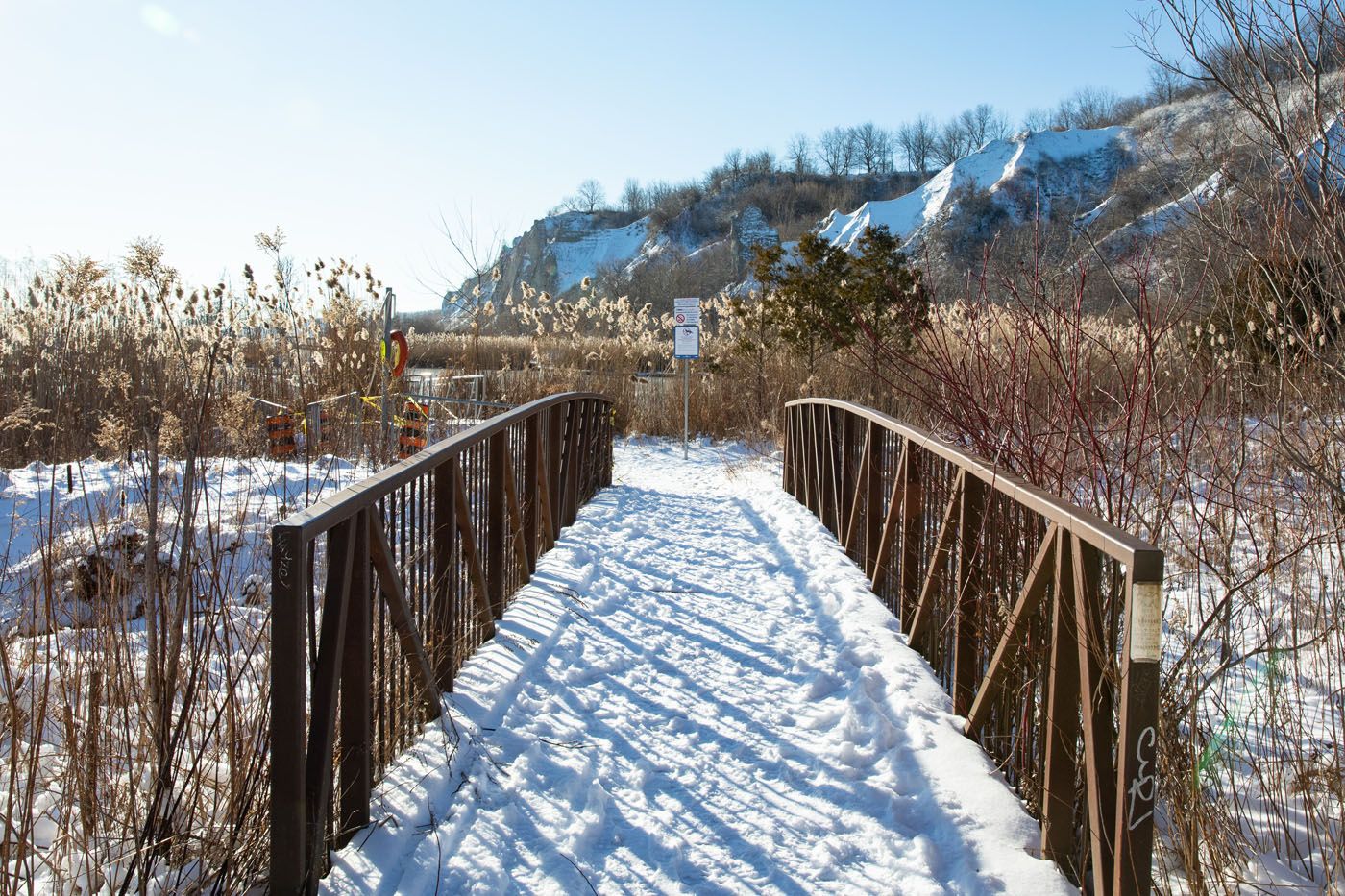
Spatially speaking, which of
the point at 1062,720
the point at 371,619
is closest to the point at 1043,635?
the point at 1062,720

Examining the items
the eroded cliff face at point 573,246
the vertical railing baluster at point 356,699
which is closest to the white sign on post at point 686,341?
the vertical railing baluster at point 356,699

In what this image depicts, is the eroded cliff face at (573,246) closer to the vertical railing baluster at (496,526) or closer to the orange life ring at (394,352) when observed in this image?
the orange life ring at (394,352)

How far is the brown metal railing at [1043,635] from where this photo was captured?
6.85 ft

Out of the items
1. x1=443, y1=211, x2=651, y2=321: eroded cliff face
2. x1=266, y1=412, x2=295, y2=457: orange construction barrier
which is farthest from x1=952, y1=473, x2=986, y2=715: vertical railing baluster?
x1=443, y1=211, x2=651, y2=321: eroded cliff face

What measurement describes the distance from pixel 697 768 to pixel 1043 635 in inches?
50.7

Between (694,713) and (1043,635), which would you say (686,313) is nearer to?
(694,713)

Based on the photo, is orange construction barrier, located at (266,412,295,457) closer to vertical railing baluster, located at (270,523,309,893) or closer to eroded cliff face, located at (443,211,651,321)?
vertical railing baluster, located at (270,523,309,893)

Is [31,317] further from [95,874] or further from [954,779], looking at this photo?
[954,779]

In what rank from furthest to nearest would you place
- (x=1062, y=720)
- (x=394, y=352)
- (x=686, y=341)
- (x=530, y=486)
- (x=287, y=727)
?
(x=686, y=341), (x=394, y=352), (x=530, y=486), (x=1062, y=720), (x=287, y=727)

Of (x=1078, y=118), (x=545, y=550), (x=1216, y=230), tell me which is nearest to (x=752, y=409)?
(x=545, y=550)

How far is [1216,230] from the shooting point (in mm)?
3684

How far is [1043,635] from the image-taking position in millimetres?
3062

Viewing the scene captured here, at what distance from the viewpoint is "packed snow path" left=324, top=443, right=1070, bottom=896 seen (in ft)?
8.75

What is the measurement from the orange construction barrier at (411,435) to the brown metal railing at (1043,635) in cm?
458
